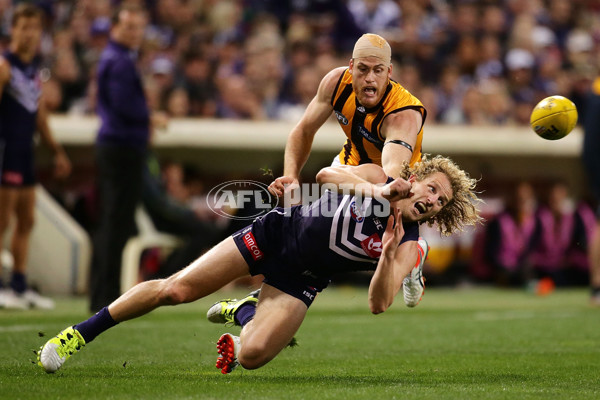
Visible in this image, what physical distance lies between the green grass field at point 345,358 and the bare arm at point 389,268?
461 mm

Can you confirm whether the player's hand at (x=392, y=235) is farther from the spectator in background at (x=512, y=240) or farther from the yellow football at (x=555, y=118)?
the spectator in background at (x=512, y=240)

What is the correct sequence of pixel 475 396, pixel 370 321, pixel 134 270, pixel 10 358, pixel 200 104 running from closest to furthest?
pixel 475 396, pixel 10 358, pixel 370 321, pixel 134 270, pixel 200 104

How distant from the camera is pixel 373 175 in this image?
5.37 metres

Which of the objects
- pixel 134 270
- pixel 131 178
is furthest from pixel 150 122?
pixel 134 270

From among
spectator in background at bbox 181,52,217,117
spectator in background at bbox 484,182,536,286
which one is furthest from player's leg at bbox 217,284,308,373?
spectator in background at bbox 484,182,536,286

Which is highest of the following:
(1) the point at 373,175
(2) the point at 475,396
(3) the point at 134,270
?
(1) the point at 373,175

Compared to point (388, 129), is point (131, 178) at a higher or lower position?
lower

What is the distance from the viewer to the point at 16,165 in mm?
9539

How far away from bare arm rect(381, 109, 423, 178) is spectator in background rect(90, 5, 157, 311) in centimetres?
371

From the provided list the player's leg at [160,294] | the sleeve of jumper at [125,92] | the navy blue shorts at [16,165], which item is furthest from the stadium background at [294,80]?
the player's leg at [160,294]

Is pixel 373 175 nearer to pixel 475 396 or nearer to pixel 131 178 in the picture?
pixel 475 396

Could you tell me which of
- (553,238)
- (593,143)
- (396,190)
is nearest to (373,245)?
(396,190)

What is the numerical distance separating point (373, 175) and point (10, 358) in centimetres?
253

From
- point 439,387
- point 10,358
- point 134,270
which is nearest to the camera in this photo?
point 439,387
